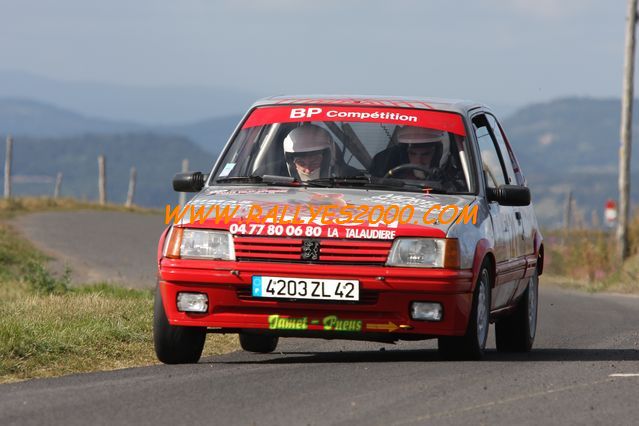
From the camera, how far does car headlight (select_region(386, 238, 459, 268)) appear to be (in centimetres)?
880

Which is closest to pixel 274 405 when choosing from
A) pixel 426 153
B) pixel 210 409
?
pixel 210 409

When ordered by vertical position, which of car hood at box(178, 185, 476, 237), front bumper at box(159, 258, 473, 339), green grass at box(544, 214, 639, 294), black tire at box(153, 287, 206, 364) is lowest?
green grass at box(544, 214, 639, 294)

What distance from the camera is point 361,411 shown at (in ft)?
23.1

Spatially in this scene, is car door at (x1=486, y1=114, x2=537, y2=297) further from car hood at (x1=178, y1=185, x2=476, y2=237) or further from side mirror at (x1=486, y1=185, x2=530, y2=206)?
car hood at (x1=178, y1=185, x2=476, y2=237)

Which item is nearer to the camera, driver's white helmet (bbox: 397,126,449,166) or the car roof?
driver's white helmet (bbox: 397,126,449,166)

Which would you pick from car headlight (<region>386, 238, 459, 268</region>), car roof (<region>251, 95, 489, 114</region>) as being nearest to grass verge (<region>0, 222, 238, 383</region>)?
car roof (<region>251, 95, 489, 114</region>)

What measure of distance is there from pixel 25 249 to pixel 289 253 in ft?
63.9

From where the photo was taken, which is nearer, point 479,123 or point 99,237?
point 479,123

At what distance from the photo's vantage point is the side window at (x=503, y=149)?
11.4 m

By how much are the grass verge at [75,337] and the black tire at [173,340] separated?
0.55 meters

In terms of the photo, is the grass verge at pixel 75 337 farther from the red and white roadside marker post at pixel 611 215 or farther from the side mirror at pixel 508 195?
the red and white roadside marker post at pixel 611 215

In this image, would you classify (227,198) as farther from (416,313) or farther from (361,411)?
(361,411)

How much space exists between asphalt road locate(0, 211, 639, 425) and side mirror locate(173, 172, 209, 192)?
121 centimetres

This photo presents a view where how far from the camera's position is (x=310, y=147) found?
10.1 m
